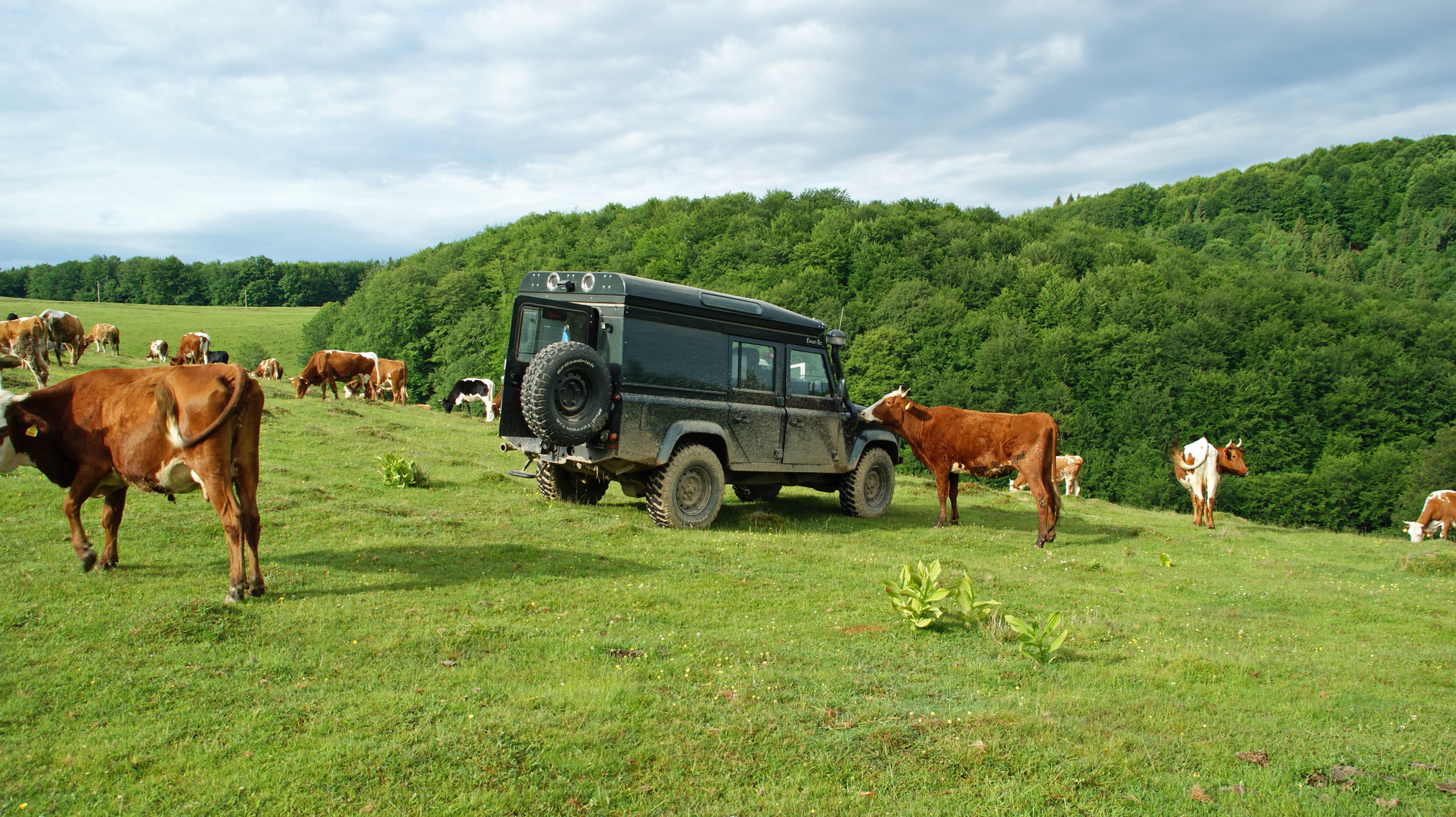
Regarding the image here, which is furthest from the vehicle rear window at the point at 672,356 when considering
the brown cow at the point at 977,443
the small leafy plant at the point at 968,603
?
the small leafy plant at the point at 968,603

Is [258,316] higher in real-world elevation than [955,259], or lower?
lower

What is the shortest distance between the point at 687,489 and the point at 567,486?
2207 millimetres

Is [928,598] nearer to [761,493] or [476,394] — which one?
[761,493]

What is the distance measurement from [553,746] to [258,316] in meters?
109

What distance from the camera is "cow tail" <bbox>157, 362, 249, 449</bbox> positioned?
623 centimetres

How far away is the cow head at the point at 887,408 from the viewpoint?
13664 millimetres

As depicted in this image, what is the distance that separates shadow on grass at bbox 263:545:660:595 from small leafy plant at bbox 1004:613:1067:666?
3859mm

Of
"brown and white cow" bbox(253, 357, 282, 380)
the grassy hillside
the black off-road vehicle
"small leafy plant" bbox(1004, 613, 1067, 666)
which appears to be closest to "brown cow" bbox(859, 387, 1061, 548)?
the black off-road vehicle

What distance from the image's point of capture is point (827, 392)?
1331 cm

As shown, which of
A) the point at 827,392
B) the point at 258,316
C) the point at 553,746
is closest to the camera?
the point at 553,746

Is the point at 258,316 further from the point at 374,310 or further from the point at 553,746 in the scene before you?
the point at 553,746

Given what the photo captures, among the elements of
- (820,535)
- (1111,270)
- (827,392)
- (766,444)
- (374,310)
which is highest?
(1111,270)

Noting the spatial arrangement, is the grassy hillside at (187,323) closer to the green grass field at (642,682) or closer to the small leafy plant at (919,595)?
the green grass field at (642,682)

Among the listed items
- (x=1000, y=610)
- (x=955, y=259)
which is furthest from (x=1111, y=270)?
(x=1000, y=610)
